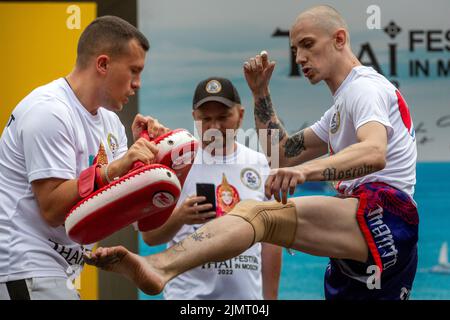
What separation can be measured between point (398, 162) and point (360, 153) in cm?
49

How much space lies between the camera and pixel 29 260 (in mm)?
3902

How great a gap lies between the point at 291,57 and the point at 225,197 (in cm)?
151

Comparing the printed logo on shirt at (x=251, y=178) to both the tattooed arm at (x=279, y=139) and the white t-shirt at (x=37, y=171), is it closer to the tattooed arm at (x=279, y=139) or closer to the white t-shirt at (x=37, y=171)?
the tattooed arm at (x=279, y=139)

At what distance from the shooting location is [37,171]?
3842 mm

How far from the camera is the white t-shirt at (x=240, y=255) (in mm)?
5086

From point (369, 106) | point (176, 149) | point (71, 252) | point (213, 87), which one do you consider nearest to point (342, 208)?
point (369, 106)

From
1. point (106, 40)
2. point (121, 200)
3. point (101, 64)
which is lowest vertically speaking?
point (121, 200)

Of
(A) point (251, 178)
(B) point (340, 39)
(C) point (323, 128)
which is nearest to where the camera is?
(B) point (340, 39)

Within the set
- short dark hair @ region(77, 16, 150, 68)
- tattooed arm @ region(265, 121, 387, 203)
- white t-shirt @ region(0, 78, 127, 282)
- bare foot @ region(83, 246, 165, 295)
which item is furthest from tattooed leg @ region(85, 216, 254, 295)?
short dark hair @ region(77, 16, 150, 68)

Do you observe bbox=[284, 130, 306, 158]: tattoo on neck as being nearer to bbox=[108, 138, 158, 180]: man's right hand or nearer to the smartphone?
the smartphone

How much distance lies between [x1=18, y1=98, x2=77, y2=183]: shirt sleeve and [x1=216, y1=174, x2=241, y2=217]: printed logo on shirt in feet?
4.41

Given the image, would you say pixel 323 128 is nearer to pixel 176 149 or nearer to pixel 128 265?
pixel 176 149
